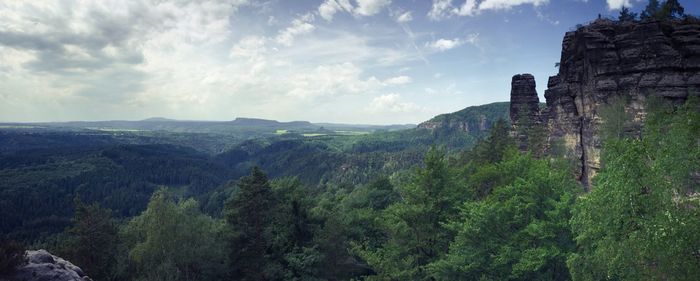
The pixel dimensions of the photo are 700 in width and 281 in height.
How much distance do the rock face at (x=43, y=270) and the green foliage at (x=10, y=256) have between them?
34cm

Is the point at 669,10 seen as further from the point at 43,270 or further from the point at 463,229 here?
the point at 43,270

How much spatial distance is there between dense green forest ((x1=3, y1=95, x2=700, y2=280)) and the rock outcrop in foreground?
7.06ft

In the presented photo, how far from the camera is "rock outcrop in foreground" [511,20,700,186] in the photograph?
32500 millimetres

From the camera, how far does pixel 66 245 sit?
3281 centimetres

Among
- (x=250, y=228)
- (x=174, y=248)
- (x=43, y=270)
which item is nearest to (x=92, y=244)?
(x=174, y=248)

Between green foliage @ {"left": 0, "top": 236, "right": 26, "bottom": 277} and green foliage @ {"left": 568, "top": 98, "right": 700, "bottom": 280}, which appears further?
green foliage @ {"left": 0, "top": 236, "right": 26, "bottom": 277}

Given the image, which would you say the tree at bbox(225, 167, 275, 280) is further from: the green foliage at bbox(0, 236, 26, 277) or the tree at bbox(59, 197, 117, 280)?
the green foliage at bbox(0, 236, 26, 277)

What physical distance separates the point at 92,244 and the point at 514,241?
36870 mm

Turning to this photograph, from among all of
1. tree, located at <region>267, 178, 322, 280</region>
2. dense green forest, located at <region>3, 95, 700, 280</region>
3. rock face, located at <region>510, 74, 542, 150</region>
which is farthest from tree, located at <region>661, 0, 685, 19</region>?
tree, located at <region>267, 178, 322, 280</region>

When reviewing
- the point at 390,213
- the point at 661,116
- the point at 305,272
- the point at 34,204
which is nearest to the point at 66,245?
the point at 305,272

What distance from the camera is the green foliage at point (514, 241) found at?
76.2ft

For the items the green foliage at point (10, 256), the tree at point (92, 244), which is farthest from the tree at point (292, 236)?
the green foliage at point (10, 256)

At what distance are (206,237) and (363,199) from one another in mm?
27340

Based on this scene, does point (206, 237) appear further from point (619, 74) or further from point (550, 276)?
point (619, 74)
